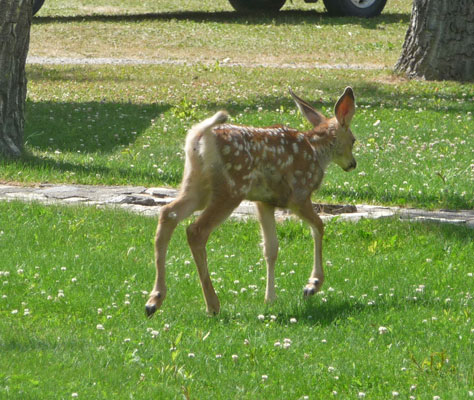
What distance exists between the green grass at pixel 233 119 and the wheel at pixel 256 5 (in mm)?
7494

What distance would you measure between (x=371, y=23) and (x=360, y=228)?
15012 millimetres

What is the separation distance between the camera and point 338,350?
612 centimetres

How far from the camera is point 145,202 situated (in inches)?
414

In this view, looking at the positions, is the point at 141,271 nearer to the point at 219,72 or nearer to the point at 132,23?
the point at 219,72

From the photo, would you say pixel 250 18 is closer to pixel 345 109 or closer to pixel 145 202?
pixel 145 202

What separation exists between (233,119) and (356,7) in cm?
1105

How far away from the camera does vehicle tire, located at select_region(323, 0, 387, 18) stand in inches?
960

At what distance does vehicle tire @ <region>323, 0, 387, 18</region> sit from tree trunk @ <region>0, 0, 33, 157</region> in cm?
1324

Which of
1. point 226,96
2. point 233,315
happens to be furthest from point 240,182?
point 226,96

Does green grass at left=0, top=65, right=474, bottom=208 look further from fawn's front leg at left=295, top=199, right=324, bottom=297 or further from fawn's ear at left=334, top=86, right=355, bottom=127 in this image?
fawn's front leg at left=295, top=199, right=324, bottom=297

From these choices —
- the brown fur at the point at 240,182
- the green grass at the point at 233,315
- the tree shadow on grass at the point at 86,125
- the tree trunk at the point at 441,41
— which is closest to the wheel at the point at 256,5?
the tree trunk at the point at 441,41

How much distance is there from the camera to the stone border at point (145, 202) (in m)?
9.96

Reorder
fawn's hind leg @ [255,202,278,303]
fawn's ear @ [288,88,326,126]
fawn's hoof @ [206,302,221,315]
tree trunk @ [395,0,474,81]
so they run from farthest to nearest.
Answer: tree trunk @ [395,0,474,81]
fawn's ear @ [288,88,326,126]
fawn's hind leg @ [255,202,278,303]
fawn's hoof @ [206,302,221,315]

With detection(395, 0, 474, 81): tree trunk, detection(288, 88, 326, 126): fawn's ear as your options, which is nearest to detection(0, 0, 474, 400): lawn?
detection(395, 0, 474, 81): tree trunk
